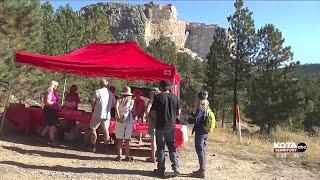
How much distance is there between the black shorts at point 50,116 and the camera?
11.8 m

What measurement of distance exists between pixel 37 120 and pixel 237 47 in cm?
2873

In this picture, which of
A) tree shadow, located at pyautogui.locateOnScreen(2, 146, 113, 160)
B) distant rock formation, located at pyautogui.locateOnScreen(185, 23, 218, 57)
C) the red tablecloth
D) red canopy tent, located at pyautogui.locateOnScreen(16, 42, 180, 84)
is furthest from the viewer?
distant rock formation, located at pyautogui.locateOnScreen(185, 23, 218, 57)

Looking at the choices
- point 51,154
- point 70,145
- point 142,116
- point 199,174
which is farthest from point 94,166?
point 142,116

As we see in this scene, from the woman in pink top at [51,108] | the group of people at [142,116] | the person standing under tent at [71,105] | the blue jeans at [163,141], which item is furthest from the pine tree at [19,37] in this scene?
the blue jeans at [163,141]

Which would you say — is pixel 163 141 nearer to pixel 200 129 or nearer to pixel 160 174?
pixel 160 174

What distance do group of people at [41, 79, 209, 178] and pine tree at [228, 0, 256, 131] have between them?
27.0 meters

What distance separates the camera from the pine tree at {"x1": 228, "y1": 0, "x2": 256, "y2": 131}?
39000mm

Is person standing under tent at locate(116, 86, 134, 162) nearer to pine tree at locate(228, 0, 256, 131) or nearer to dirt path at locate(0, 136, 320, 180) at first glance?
dirt path at locate(0, 136, 320, 180)

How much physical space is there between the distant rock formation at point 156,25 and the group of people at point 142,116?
11838 centimetres

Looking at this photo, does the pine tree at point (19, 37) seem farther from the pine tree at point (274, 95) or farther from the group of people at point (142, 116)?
the pine tree at point (274, 95)

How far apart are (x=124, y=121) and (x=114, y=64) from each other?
2275mm

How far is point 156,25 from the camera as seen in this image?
522 ft

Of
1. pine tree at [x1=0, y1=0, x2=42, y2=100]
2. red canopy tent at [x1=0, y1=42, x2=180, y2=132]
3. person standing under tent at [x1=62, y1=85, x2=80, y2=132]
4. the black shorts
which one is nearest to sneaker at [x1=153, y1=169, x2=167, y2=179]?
red canopy tent at [x1=0, y1=42, x2=180, y2=132]

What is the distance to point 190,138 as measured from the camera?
16.3 metres
